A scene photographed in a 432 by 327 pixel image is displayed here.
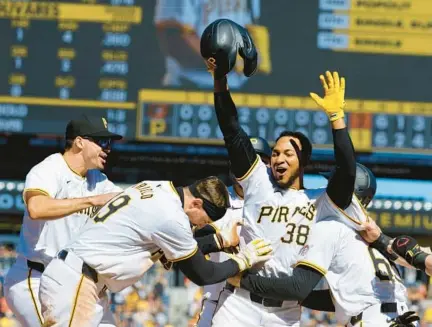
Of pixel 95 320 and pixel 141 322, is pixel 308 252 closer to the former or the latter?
pixel 95 320

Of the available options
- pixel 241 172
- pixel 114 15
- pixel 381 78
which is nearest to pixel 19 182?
pixel 114 15

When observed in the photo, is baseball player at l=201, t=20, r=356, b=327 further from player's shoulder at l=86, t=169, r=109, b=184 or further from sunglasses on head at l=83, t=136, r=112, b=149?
player's shoulder at l=86, t=169, r=109, b=184

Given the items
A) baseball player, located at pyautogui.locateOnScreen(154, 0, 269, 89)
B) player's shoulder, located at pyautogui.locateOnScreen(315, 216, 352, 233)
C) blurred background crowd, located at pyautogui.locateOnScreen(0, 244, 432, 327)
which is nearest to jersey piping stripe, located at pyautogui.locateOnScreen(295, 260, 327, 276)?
player's shoulder, located at pyautogui.locateOnScreen(315, 216, 352, 233)

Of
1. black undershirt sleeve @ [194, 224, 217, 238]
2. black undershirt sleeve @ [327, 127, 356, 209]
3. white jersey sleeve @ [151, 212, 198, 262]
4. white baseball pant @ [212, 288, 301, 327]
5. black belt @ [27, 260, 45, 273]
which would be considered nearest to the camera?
white jersey sleeve @ [151, 212, 198, 262]

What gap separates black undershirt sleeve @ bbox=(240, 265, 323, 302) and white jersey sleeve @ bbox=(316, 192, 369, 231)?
34cm

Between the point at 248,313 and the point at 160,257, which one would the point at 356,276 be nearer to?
the point at 248,313

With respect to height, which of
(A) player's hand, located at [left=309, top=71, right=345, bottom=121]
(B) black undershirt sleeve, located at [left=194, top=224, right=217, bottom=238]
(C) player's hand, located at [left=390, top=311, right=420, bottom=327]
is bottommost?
(C) player's hand, located at [left=390, top=311, right=420, bottom=327]

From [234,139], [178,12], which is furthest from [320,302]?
[178,12]

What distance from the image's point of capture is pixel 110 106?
37.6 ft

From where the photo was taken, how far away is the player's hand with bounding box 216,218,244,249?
5.69 metres

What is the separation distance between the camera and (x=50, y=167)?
597 centimetres

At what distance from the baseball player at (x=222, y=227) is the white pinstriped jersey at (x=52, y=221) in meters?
0.83

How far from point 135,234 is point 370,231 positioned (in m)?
1.34

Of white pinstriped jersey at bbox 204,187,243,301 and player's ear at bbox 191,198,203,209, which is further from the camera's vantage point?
white pinstriped jersey at bbox 204,187,243,301
